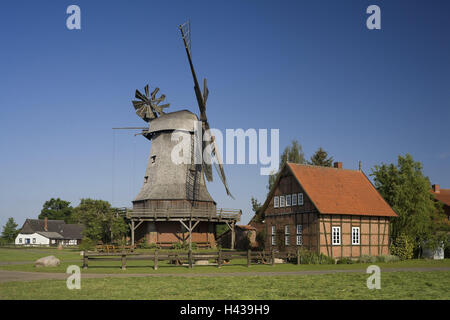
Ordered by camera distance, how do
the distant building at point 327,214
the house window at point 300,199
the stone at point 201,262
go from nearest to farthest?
the stone at point 201,262, the distant building at point 327,214, the house window at point 300,199

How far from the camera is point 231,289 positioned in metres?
14.6

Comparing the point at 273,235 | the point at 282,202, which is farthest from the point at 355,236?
the point at 273,235

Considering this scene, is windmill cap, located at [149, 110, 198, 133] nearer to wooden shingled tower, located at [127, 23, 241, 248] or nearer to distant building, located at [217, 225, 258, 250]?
wooden shingled tower, located at [127, 23, 241, 248]

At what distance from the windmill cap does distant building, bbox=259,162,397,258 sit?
12.6 m

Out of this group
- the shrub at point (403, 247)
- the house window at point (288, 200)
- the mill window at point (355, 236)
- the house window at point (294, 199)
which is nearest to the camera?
the mill window at point (355, 236)

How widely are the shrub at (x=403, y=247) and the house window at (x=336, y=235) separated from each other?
603 cm

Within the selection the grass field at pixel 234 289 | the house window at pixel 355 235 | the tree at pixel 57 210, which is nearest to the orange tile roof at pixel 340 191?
the house window at pixel 355 235

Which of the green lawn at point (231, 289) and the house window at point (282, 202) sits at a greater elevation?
the house window at point (282, 202)

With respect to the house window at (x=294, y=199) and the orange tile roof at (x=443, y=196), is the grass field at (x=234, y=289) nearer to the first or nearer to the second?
the house window at (x=294, y=199)

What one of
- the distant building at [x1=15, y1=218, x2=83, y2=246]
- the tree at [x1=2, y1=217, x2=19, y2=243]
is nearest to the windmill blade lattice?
the distant building at [x1=15, y1=218, x2=83, y2=246]

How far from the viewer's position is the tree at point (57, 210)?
11494cm

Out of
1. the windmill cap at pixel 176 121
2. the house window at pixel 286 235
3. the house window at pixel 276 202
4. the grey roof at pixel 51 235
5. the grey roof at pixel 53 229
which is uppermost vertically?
the windmill cap at pixel 176 121

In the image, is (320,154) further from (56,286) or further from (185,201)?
(56,286)

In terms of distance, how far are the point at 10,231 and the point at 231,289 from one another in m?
95.6
